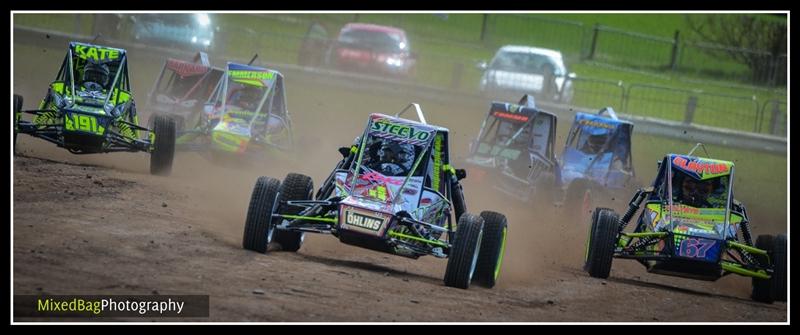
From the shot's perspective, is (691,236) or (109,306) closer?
(109,306)

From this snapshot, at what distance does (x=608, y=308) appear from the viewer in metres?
12.7

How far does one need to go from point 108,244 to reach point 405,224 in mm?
2878

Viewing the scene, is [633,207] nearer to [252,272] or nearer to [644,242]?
[644,242]

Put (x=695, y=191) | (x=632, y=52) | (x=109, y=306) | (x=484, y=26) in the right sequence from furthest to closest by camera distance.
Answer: (x=484, y=26) < (x=632, y=52) < (x=695, y=191) < (x=109, y=306)

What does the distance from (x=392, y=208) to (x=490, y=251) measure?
1050mm

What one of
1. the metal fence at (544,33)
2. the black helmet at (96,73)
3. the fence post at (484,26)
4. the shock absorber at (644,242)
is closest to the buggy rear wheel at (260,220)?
the shock absorber at (644,242)

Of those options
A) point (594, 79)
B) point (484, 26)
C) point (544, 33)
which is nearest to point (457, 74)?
point (594, 79)

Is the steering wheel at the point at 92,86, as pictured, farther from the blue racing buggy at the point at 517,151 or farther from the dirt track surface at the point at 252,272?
the blue racing buggy at the point at 517,151

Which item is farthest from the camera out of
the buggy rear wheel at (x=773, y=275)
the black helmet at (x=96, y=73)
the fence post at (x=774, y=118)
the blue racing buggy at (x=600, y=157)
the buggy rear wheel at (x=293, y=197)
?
the fence post at (x=774, y=118)

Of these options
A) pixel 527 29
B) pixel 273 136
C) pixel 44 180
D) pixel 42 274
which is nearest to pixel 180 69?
pixel 273 136

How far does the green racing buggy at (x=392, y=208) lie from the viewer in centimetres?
1248

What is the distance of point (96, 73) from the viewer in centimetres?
1830

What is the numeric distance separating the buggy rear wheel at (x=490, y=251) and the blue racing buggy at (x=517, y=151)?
8.53m

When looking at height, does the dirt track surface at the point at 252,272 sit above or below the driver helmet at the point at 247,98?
below
